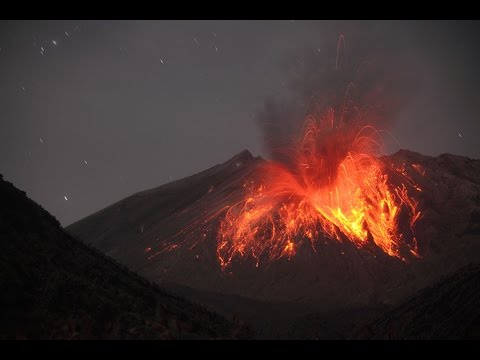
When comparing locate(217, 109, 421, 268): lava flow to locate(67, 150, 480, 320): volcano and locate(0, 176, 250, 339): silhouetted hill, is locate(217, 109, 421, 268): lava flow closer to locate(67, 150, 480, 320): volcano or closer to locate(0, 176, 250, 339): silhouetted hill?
locate(67, 150, 480, 320): volcano

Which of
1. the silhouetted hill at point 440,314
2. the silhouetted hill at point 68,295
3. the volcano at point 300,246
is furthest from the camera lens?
the volcano at point 300,246

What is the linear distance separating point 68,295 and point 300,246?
70759 millimetres

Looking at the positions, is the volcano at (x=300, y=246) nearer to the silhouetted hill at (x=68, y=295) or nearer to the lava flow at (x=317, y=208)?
the lava flow at (x=317, y=208)

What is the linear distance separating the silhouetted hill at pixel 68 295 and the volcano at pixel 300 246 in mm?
46350

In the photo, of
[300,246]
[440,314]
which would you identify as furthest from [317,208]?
[440,314]

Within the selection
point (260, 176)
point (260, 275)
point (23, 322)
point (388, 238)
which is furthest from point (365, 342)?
point (260, 176)

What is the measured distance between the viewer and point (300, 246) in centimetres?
9162

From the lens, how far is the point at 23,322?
20125mm

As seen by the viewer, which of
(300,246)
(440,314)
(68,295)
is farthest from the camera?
(300,246)

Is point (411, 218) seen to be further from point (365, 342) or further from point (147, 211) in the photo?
point (365, 342)

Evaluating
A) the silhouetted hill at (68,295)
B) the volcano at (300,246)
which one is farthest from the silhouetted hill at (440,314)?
the volcano at (300,246)

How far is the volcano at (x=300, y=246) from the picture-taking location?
8219 cm

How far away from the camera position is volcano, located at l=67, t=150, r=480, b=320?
270 ft

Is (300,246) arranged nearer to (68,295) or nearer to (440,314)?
(440,314)
